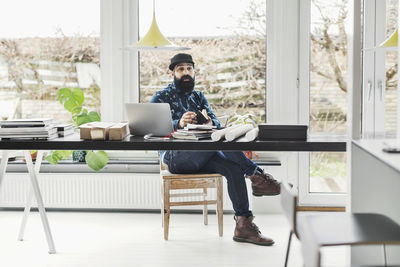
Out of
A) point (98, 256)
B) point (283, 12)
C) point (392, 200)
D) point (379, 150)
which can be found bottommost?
point (98, 256)

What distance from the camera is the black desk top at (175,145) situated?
3.15 m

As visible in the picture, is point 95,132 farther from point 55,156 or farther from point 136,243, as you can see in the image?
point 55,156

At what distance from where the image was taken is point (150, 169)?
502cm

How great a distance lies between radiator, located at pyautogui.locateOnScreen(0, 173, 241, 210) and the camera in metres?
4.91

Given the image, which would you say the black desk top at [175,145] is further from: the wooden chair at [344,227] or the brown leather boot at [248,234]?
the brown leather boot at [248,234]

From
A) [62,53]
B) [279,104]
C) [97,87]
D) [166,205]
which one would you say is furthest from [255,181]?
[62,53]

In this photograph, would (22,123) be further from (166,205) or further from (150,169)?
(150,169)

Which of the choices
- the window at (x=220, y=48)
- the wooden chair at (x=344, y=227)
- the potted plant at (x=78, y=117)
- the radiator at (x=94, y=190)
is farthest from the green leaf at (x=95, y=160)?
the wooden chair at (x=344, y=227)

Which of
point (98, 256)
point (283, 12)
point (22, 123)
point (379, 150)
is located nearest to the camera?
point (379, 150)

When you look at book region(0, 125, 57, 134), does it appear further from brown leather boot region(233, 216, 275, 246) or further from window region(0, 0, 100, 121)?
window region(0, 0, 100, 121)

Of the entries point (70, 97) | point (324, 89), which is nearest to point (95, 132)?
point (70, 97)

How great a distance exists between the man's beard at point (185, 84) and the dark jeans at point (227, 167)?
61 centimetres

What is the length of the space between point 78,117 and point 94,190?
694 mm

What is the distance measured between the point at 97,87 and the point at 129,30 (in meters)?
0.62
